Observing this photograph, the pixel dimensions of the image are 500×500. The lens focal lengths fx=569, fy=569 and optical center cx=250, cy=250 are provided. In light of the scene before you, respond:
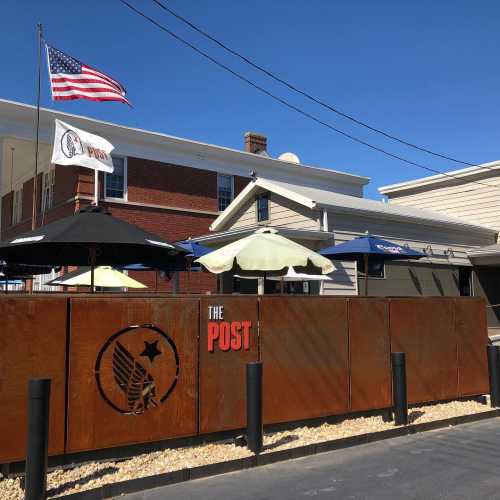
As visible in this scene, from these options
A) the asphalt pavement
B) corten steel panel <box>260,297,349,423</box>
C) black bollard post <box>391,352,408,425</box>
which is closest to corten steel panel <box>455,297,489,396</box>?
black bollard post <box>391,352,408,425</box>

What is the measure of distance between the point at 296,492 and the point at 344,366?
8.89 feet

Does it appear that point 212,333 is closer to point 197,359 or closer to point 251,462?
point 197,359

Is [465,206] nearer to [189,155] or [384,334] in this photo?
[189,155]

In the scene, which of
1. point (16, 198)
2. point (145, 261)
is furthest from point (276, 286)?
point (16, 198)

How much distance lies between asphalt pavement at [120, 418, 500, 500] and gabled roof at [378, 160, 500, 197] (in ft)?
51.4

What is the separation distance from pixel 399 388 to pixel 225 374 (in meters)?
2.54

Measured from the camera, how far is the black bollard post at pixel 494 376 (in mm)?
8859

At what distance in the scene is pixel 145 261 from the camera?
32.3 feet

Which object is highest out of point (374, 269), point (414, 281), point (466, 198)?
point (466, 198)

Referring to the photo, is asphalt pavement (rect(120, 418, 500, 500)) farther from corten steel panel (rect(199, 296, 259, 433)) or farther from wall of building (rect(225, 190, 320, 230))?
wall of building (rect(225, 190, 320, 230))

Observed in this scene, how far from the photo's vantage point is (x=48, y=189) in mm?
20969

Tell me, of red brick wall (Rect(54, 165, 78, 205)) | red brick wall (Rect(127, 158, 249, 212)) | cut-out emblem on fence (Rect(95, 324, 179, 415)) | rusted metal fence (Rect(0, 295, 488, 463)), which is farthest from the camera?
red brick wall (Rect(127, 158, 249, 212))

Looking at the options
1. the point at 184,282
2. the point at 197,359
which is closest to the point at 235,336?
the point at 197,359

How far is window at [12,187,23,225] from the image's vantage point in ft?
79.2
